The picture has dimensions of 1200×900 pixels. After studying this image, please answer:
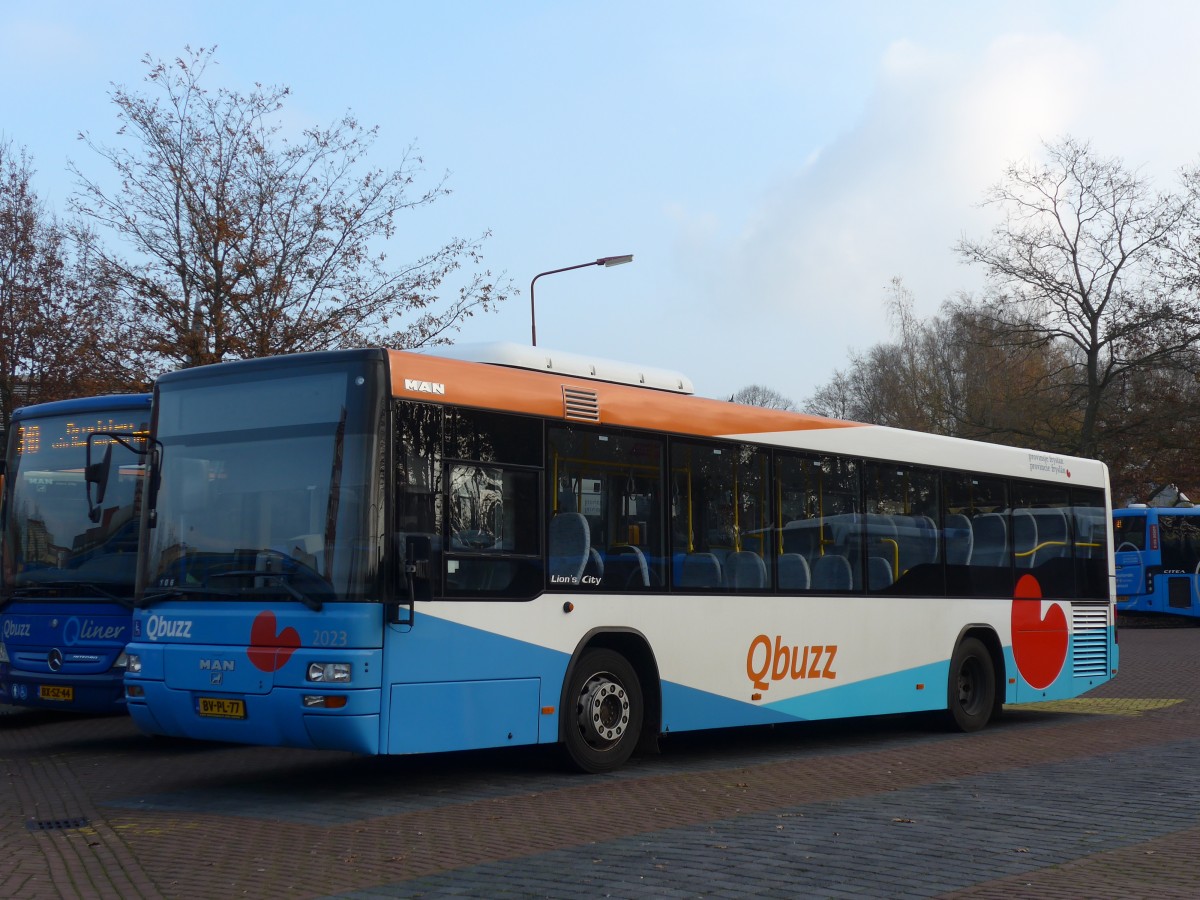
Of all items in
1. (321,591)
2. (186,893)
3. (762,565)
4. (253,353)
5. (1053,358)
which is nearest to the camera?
(186,893)

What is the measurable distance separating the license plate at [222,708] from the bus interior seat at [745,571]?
433 centimetres

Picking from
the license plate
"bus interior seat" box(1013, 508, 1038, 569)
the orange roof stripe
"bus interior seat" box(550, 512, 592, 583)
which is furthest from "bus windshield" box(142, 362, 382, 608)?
"bus interior seat" box(1013, 508, 1038, 569)

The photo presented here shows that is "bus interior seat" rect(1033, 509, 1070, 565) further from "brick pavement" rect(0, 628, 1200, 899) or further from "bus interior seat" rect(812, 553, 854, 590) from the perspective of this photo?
"bus interior seat" rect(812, 553, 854, 590)

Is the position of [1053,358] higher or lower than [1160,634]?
higher

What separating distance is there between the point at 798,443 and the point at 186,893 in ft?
25.0

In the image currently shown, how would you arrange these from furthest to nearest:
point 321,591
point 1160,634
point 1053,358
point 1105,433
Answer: point 1053,358
point 1105,433
point 1160,634
point 321,591

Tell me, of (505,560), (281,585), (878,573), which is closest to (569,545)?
(505,560)

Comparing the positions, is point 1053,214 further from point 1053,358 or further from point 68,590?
point 68,590

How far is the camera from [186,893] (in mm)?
6945

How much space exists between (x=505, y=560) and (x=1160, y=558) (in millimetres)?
33839

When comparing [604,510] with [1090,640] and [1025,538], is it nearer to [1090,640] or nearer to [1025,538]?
[1025,538]

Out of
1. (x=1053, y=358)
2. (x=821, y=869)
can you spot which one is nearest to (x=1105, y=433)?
(x=1053, y=358)

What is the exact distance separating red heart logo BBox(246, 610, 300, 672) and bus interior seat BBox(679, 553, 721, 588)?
3.49 metres

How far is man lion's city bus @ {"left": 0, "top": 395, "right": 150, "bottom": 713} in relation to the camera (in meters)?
12.7
